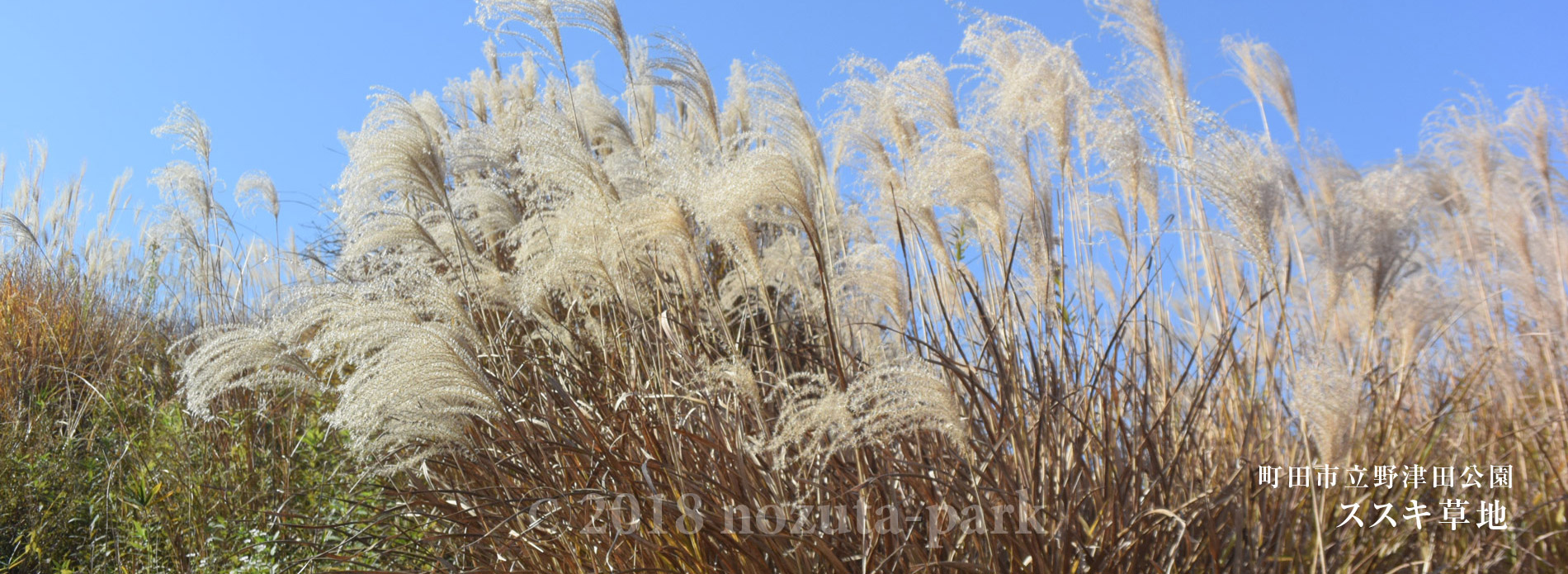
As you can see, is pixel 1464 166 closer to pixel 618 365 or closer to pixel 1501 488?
pixel 1501 488

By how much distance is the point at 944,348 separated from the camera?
9.00ft

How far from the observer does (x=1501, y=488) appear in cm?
296

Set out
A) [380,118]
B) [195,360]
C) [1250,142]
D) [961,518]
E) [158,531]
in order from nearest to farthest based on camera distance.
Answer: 1. [961,518]
2. [1250,142]
3. [195,360]
4. [380,118]
5. [158,531]

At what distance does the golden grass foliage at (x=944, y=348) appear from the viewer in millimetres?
2027

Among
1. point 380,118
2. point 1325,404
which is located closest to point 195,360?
point 380,118

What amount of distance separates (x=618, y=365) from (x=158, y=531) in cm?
211

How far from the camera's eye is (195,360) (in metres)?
2.81

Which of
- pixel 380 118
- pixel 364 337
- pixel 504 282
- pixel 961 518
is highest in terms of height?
pixel 380 118

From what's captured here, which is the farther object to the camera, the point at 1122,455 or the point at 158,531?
the point at 158,531

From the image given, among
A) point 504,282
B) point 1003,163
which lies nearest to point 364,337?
point 504,282

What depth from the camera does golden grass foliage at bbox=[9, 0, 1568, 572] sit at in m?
2.03

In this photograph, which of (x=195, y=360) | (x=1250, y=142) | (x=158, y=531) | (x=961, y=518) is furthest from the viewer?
(x=158, y=531)

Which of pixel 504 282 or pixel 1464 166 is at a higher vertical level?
pixel 1464 166

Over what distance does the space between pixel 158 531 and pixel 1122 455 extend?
364 centimetres
